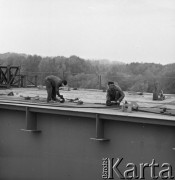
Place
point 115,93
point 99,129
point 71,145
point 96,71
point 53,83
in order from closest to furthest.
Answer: point 99,129 → point 71,145 → point 115,93 → point 53,83 → point 96,71

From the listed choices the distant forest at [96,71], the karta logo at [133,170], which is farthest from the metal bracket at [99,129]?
the distant forest at [96,71]

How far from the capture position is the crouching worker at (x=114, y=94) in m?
16.0

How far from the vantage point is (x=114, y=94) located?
1636 cm

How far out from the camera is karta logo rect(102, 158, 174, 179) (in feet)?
39.7

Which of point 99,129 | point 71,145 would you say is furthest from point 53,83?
point 99,129

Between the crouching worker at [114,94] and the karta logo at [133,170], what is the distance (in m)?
3.13

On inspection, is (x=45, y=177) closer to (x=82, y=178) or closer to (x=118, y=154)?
(x=82, y=178)

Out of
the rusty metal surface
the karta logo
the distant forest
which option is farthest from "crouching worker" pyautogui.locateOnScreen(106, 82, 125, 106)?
the distant forest

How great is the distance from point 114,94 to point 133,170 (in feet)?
13.9

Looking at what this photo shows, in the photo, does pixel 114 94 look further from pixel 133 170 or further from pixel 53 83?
pixel 133 170

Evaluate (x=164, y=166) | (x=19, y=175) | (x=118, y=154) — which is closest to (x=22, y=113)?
(x=19, y=175)

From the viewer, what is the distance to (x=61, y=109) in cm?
1473

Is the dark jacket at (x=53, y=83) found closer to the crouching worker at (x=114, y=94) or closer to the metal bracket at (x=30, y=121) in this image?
the metal bracket at (x=30, y=121)

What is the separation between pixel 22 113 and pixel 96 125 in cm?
416
